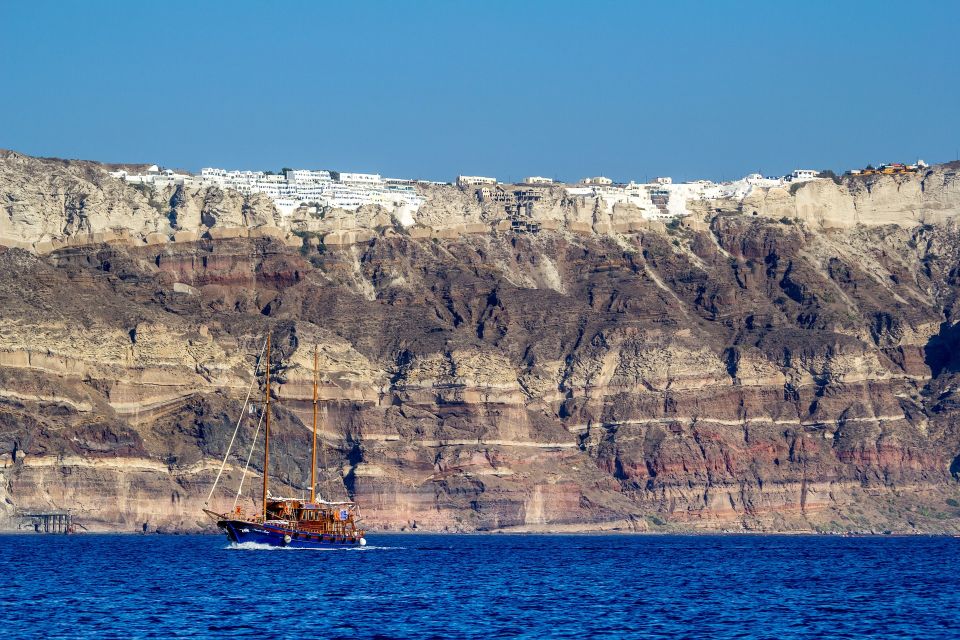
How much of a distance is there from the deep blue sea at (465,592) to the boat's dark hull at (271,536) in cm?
105

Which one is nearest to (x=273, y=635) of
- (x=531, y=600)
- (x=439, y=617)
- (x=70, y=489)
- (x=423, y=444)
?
(x=439, y=617)

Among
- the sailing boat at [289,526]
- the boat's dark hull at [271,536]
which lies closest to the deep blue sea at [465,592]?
the boat's dark hull at [271,536]

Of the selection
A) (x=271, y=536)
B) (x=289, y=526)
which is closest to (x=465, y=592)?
(x=289, y=526)

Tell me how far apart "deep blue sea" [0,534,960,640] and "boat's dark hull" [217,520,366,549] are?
1047 mm

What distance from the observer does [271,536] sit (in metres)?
134

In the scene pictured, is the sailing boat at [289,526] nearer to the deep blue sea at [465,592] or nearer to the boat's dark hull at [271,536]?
the boat's dark hull at [271,536]

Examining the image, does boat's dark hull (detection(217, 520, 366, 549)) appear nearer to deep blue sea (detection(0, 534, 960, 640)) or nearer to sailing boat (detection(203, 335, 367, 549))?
sailing boat (detection(203, 335, 367, 549))

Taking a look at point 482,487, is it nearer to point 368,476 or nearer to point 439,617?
point 368,476

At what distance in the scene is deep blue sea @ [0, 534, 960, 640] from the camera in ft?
277

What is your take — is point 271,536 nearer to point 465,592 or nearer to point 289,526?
point 289,526

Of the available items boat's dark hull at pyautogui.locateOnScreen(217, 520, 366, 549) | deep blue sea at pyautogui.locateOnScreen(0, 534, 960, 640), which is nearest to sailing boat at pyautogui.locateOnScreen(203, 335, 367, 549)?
boat's dark hull at pyautogui.locateOnScreen(217, 520, 366, 549)

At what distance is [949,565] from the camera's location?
134 m

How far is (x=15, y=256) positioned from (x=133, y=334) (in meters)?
18.6

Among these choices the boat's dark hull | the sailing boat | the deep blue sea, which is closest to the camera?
the deep blue sea
